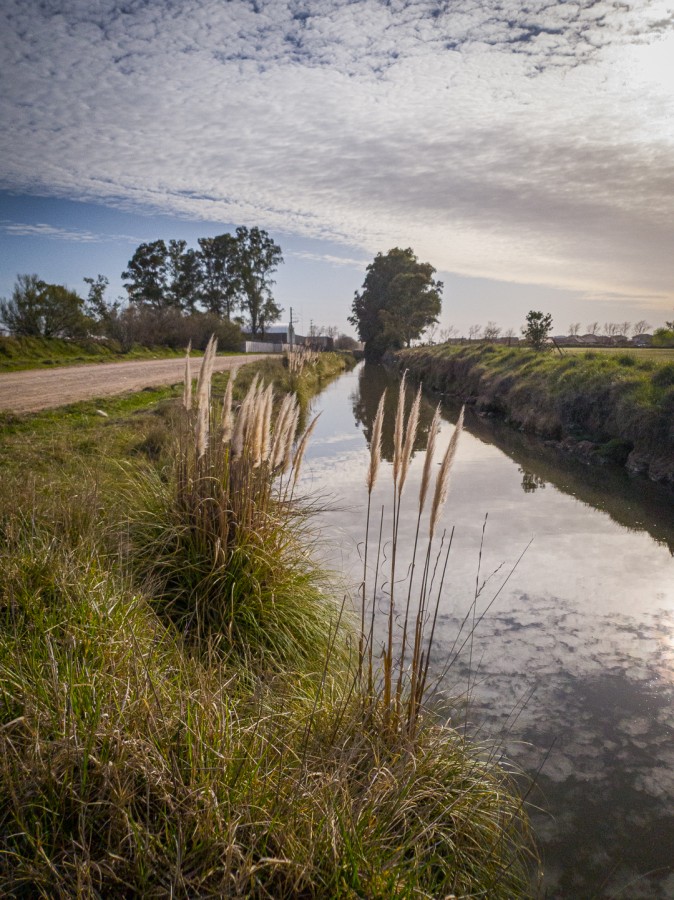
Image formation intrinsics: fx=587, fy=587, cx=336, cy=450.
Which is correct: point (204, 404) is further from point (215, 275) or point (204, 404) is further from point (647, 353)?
point (215, 275)

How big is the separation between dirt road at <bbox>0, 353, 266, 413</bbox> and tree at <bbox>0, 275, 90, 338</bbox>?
1008 centimetres

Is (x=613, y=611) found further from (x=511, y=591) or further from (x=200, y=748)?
(x=200, y=748)

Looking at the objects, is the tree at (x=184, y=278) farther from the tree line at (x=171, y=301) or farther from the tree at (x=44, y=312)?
the tree at (x=44, y=312)

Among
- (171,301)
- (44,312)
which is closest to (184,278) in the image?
(171,301)

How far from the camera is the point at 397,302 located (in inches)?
2243

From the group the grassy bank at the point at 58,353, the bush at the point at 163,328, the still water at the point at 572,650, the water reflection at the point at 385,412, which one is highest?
the bush at the point at 163,328

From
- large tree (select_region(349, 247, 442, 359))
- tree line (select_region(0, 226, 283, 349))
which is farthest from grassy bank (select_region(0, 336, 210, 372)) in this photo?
large tree (select_region(349, 247, 442, 359))

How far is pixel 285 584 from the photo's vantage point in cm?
379

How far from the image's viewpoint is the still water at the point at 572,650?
2.72 metres

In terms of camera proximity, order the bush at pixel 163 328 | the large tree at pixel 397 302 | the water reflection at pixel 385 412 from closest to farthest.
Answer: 1. the water reflection at pixel 385 412
2. the bush at pixel 163 328
3. the large tree at pixel 397 302

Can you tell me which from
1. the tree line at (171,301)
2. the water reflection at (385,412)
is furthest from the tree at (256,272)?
the water reflection at (385,412)

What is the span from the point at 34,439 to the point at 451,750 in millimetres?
7019

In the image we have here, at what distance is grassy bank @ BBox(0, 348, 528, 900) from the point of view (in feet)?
5.68

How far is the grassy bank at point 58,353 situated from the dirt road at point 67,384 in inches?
67.8
